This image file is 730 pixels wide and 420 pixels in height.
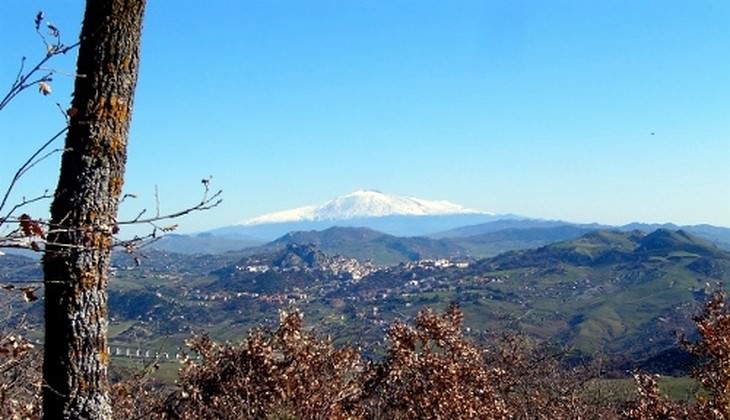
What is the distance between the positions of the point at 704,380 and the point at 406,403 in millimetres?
7580

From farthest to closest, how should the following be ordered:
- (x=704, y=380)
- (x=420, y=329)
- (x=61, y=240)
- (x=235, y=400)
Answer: (x=420, y=329) → (x=235, y=400) → (x=704, y=380) → (x=61, y=240)

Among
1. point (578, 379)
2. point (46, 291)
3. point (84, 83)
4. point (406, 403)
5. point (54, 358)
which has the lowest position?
point (578, 379)

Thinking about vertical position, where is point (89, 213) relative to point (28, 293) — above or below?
above

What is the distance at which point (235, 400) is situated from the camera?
17984mm

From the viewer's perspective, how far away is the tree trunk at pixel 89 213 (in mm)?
4828

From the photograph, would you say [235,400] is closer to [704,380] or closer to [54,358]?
[704,380]

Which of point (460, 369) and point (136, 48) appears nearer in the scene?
point (136, 48)

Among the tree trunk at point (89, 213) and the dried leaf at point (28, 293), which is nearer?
the dried leaf at point (28, 293)

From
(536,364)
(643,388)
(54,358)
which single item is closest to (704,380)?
(643,388)

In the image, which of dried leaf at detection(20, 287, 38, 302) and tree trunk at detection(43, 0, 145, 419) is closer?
dried leaf at detection(20, 287, 38, 302)

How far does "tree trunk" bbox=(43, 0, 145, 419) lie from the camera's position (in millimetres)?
Result: 4828

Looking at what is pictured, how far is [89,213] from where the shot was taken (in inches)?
192

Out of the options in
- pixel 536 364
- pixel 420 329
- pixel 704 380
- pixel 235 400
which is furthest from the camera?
pixel 536 364

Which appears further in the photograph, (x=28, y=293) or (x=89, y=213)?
(x=89, y=213)
